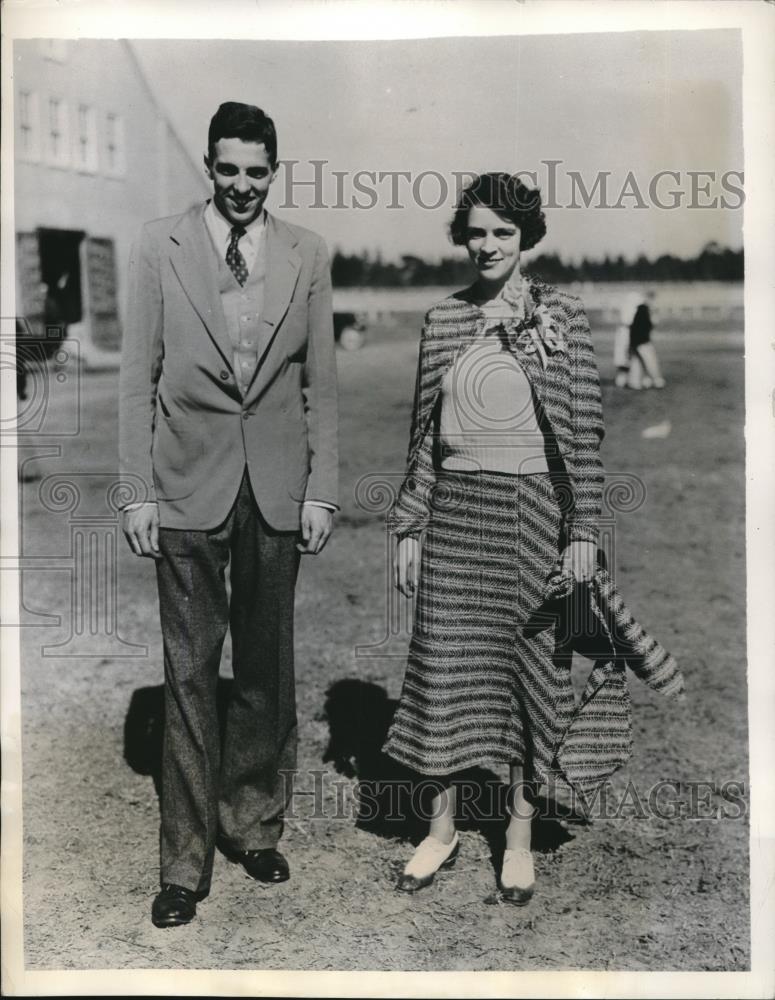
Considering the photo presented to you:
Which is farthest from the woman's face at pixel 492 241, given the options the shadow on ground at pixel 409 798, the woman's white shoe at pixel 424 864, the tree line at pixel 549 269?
the woman's white shoe at pixel 424 864

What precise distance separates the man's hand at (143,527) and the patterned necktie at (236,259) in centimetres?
75

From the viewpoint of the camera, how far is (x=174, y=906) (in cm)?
383

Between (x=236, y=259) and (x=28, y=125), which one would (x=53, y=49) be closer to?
(x=28, y=125)

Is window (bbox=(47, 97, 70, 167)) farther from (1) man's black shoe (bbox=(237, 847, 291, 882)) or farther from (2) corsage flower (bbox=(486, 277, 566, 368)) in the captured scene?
(1) man's black shoe (bbox=(237, 847, 291, 882))

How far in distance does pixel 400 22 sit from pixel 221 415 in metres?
1.37

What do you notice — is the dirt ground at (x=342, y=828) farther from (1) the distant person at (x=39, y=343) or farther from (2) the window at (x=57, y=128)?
(2) the window at (x=57, y=128)

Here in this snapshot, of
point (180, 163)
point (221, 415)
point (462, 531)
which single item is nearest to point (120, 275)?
point (180, 163)

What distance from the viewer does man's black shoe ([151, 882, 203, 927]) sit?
12.6 feet

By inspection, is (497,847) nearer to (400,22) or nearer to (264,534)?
(264,534)

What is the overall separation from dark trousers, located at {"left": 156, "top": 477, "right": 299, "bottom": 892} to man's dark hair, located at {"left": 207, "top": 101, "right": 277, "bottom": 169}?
1028mm

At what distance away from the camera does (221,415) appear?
3.69m

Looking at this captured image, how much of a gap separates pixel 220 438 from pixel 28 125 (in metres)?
1.23

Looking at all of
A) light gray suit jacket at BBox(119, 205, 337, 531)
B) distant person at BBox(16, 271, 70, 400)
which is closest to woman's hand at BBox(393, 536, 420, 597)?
light gray suit jacket at BBox(119, 205, 337, 531)

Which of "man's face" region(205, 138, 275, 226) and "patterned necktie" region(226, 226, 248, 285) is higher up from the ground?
"man's face" region(205, 138, 275, 226)
